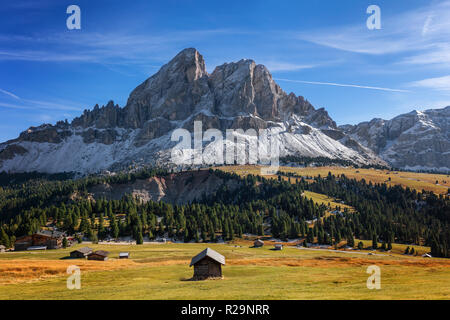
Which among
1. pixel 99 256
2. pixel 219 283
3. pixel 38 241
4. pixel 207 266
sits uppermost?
pixel 219 283

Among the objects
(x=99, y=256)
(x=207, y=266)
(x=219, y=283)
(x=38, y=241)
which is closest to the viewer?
(x=219, y=283)

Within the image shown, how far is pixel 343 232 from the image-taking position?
12938cm

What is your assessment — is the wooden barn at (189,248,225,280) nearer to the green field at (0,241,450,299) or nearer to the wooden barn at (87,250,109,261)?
the green field at (0,241,450,299)

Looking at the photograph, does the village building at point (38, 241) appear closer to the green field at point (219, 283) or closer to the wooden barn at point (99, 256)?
the wooden barn at point (99, 256)

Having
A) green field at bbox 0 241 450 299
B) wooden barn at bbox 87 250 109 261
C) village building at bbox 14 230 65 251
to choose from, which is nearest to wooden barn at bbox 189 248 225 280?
green field at bbox 0 241 450 299

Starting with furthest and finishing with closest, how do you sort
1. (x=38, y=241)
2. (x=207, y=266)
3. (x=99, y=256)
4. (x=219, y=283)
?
(x=38, y=241), (x=99, y=256), (x=207, y=266), (x=219, y=283)

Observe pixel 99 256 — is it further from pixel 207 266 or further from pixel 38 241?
pixel 38 241

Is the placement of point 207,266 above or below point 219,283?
below

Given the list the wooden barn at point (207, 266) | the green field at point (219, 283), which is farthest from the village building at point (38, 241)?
the wooden barn at point (207, 266)

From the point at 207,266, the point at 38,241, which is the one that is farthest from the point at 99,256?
the point at 38,241

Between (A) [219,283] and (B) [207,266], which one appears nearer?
(A) [219,283]

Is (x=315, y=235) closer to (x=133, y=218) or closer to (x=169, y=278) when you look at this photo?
(x=133, y=218)
